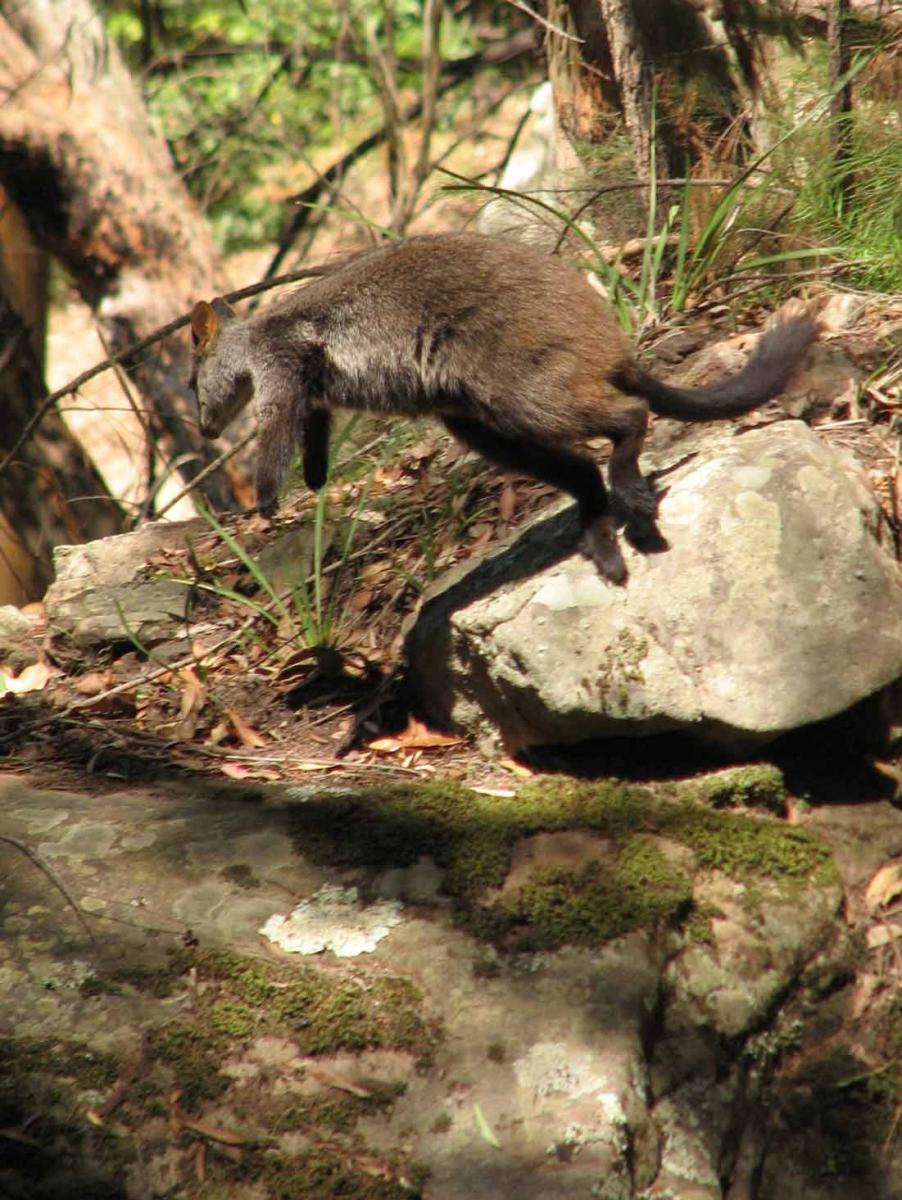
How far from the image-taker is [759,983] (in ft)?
11.6

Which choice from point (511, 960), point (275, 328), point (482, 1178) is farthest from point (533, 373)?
point (482, 1178)

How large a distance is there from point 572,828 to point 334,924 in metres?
0.74

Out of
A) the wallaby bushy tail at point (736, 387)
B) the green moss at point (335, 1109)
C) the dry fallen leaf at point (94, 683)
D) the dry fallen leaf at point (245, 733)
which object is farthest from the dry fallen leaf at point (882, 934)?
the dry fallen leaf at point (94, 683)

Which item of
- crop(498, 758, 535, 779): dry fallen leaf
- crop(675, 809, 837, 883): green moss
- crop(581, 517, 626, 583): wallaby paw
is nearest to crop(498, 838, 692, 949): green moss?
crop(675, 809, 837, 883): green moss

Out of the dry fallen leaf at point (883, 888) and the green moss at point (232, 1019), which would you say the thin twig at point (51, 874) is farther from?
the dry fallen leaf at point (883, 888)

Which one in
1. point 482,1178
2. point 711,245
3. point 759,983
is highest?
point 711,245

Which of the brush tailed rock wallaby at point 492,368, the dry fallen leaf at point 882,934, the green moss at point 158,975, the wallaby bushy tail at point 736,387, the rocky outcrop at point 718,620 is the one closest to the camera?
the green moss at point 158,975

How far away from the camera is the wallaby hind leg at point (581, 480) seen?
432cm

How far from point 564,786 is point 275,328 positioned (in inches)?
91.8

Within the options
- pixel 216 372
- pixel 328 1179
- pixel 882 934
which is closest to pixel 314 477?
pixel 216 372

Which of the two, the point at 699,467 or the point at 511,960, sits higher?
the point at 699,467

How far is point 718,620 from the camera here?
4059 mm

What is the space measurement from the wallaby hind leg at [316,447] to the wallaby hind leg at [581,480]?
0.87 m

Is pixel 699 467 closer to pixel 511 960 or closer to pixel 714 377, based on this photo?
pixel 714 377
